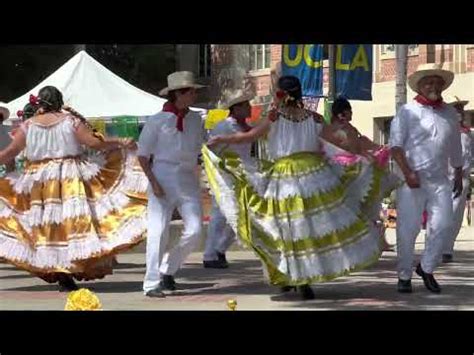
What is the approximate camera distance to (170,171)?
8.95 metres

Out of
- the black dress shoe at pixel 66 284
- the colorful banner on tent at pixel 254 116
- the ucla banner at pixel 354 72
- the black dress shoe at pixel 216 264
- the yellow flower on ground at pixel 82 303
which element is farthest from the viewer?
the ucla banner at pixel 354 72

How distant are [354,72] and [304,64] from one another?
84 centimetres

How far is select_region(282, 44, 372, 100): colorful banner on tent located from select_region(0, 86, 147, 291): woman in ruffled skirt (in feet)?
24.4

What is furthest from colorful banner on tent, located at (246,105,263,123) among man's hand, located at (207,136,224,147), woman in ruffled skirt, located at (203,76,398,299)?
woman in ruffled skirt, located at (203,76,398,299)

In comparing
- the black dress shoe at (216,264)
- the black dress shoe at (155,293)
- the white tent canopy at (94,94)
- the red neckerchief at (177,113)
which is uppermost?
the white tent canopy at (94,94)

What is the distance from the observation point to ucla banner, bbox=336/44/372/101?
16.6 m

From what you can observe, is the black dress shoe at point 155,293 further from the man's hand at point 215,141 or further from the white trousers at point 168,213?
the man's hand at point 215,141

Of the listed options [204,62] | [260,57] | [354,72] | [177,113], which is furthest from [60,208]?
[204,62]

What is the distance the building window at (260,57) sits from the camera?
122 feet

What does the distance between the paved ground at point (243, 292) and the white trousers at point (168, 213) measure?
30cm

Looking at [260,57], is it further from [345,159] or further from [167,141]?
[345,159]

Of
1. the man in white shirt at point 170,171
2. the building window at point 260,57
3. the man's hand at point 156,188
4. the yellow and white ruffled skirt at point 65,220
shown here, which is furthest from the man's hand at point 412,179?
the building window at point 260,57

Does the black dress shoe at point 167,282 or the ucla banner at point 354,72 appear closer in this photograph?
the black dress shoe at point 167,282
